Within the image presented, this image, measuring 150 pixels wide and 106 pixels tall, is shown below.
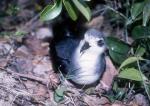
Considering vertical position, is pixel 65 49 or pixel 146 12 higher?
pixel 146 12

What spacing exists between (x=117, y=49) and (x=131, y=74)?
395mm

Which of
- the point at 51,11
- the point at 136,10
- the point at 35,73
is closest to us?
the point at 51,11

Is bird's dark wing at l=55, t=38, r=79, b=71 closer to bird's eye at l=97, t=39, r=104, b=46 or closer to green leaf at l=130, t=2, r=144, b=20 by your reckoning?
bird's eye at l=97, t=39, r=104, b=46

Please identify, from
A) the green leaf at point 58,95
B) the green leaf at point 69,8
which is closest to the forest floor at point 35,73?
the green leaf at point 58,95

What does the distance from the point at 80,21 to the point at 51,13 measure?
3.69ft

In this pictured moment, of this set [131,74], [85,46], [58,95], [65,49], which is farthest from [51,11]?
[131,74]

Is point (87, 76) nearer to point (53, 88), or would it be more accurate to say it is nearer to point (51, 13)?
point (53, 88)

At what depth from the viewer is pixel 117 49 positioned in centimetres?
313

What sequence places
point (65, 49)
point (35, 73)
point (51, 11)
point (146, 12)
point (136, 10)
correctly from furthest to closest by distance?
point (35, 73), point (65, 49), point (136, 10), point (146, 12), point (51, 11)

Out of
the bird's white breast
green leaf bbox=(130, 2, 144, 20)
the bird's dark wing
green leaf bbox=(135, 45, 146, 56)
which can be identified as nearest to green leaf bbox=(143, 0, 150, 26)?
green leaf bbox=(130, 2, 144, 20)

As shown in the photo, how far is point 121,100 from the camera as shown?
2932mm

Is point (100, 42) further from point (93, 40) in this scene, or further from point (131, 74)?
point (131, 74)

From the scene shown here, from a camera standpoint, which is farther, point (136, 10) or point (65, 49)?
point (65, 49)

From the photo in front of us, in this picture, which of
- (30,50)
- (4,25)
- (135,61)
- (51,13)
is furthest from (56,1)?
(4,25)
